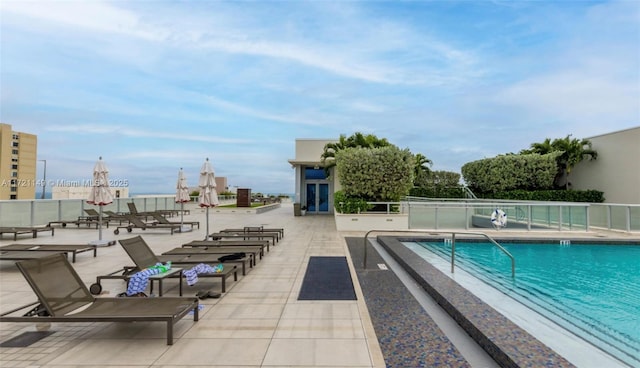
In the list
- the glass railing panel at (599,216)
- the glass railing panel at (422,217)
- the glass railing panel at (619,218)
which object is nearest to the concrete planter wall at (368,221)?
the glass railing panel at (422,217)

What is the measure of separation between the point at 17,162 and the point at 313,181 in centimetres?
7265

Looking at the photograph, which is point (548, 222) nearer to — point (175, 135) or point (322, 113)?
point (322, 113)

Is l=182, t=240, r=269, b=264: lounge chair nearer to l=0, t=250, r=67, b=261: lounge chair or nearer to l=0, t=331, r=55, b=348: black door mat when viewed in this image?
l=0, t=250, r=67, b=261: lounge chair

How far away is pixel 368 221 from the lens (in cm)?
1378

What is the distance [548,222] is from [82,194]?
3748 cm

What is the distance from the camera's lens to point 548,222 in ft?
44.7

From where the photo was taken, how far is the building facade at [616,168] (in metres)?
18.3

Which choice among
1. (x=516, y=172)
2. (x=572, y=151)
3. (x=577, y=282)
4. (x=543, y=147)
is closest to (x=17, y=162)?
(x=516, y=172)

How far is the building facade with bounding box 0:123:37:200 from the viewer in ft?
197

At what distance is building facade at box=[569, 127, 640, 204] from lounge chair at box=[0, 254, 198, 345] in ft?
78.4

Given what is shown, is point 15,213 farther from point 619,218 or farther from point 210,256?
point 619,218

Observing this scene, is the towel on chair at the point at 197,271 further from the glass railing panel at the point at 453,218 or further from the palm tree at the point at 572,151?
the palm tree at the point at 572,151

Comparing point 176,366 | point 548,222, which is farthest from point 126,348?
point 548,222

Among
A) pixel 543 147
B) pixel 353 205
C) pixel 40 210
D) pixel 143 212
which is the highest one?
pixel 543 147
